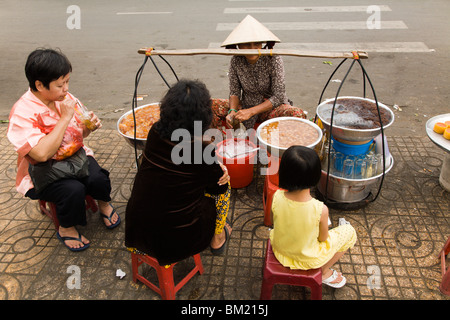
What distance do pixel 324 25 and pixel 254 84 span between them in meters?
5.43

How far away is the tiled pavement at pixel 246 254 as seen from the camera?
242cm

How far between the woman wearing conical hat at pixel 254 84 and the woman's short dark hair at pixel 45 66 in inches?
54.4

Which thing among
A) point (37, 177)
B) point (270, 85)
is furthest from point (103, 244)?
point (270, 85)

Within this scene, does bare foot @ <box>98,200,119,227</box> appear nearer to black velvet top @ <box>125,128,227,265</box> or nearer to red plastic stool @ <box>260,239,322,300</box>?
black velvet top @ <box>125,128,227,265</box>

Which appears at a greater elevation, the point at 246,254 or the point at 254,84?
the point at 254,84

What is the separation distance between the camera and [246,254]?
106 inches

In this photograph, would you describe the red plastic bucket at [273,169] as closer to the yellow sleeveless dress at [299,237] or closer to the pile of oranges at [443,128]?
the yellow sleeveless dress at [299,237]

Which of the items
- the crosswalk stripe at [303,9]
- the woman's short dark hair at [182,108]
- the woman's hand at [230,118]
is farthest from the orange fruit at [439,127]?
the crosswalk stripe at [303,9]

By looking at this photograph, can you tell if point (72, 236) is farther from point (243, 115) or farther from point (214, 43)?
point (214, 43)

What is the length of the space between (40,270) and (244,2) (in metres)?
9.21

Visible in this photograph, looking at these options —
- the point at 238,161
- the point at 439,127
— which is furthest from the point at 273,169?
the point at 439,127

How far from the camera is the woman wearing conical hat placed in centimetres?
304

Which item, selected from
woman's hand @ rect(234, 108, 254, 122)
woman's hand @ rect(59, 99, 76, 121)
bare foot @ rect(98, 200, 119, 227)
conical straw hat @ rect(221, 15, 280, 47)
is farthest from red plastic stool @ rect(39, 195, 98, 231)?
conical straw hat @ rect(221, 15, 280, 47)

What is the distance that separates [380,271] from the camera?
98.2 inches
